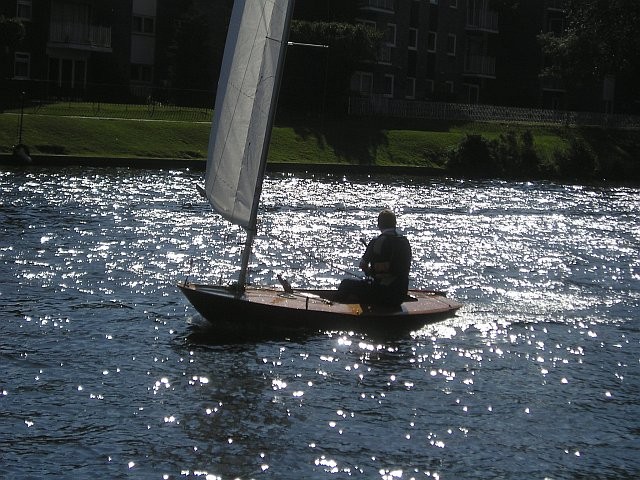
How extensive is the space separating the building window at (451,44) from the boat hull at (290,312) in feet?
232

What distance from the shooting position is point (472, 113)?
77.3m

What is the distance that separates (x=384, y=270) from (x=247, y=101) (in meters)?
4.05

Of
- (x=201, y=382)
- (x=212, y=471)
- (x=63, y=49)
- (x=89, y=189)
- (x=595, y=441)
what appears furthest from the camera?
(x=63, y=49)

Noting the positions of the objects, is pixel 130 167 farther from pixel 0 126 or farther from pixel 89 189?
pixel 89 189

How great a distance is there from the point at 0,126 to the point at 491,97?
4917 centimetres

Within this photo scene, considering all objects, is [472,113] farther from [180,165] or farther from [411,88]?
[180,165]

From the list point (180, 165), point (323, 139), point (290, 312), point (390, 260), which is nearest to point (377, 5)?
point (323, 139)

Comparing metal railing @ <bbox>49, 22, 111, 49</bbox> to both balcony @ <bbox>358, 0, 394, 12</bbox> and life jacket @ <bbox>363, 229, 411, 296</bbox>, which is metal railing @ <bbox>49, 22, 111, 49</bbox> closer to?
balcony @ <bbox>358, 0, 394, 12</bbox>

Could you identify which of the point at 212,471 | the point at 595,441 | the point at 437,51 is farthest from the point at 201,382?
the point at 437,51

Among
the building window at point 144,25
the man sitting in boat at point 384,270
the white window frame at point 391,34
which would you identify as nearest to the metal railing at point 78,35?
the building window at point 144,25

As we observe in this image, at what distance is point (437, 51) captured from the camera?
8800cm

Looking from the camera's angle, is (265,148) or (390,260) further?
(265,148)

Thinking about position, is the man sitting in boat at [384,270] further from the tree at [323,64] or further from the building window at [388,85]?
the building window at [388,85]

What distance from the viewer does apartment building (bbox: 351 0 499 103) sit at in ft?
268
